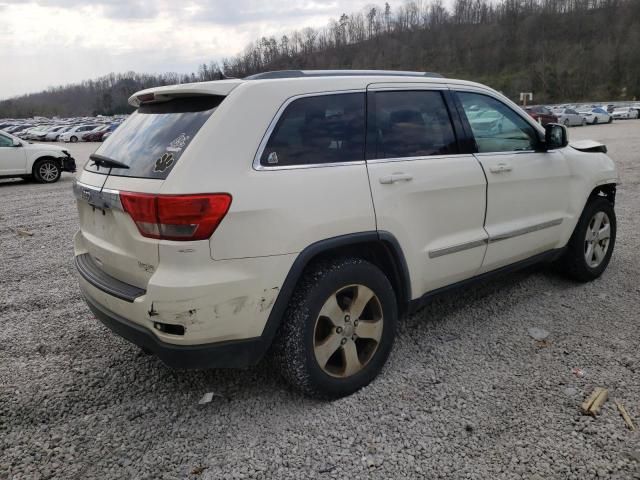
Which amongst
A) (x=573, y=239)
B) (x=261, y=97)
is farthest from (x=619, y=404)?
(x=261, y=97)

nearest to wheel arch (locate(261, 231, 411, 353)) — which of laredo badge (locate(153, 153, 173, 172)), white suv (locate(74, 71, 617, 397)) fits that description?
white suv (locate(74, 71, 617, 397))

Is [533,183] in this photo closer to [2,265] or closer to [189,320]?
[189,320]

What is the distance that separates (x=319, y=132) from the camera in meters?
2.89

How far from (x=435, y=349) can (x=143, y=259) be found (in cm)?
207

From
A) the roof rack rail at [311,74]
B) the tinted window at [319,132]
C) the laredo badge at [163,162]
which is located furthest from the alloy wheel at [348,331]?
the roof rack rail at [311,74]

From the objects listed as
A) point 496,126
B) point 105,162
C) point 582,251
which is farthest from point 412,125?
point 582,251

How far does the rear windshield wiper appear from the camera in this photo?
2834 mm

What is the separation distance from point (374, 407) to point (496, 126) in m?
2.26

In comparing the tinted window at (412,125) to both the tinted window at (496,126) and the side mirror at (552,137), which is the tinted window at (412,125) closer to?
the tinted window at (496,126)

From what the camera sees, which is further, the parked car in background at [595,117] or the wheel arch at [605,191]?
the parked car in background at [595,117]

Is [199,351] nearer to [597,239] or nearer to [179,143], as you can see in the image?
[179,143]

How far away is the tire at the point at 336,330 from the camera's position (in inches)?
110

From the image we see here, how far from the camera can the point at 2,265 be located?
6.14 m

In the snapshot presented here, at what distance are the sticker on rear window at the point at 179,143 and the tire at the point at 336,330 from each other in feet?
3.01
